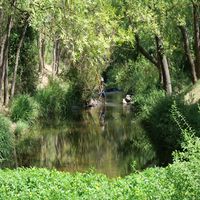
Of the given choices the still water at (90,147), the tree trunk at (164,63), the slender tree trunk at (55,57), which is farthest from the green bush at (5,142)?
Answer: the slender tree trunk at (55,57)

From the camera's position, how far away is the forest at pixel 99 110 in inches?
431

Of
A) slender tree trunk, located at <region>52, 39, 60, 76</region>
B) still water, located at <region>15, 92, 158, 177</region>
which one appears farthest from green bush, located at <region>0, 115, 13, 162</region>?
slender tree trunk, located at <region>52, 39, 60, 76</region>

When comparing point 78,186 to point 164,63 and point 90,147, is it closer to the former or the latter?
point 90,147

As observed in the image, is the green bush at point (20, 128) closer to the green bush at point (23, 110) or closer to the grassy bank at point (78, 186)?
the green bush at point (23, 110)

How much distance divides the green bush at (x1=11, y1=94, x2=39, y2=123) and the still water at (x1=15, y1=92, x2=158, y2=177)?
859 mm

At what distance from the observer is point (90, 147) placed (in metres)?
23.3

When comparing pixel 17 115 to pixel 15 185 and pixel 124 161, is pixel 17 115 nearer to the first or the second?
pixel 124 161

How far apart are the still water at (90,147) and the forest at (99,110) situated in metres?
0.05

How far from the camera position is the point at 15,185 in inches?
445

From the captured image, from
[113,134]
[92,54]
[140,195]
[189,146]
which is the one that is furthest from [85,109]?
[189,146]

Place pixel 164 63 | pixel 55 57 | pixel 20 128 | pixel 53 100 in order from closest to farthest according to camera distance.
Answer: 1. pixel 20 128
2. pixel 164 63
3. pixel 53 100
4. pixel 55 57

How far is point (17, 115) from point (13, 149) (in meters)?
5.12

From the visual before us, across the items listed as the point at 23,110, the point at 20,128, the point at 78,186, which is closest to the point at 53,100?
the point at 23,110

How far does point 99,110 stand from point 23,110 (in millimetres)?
12976
